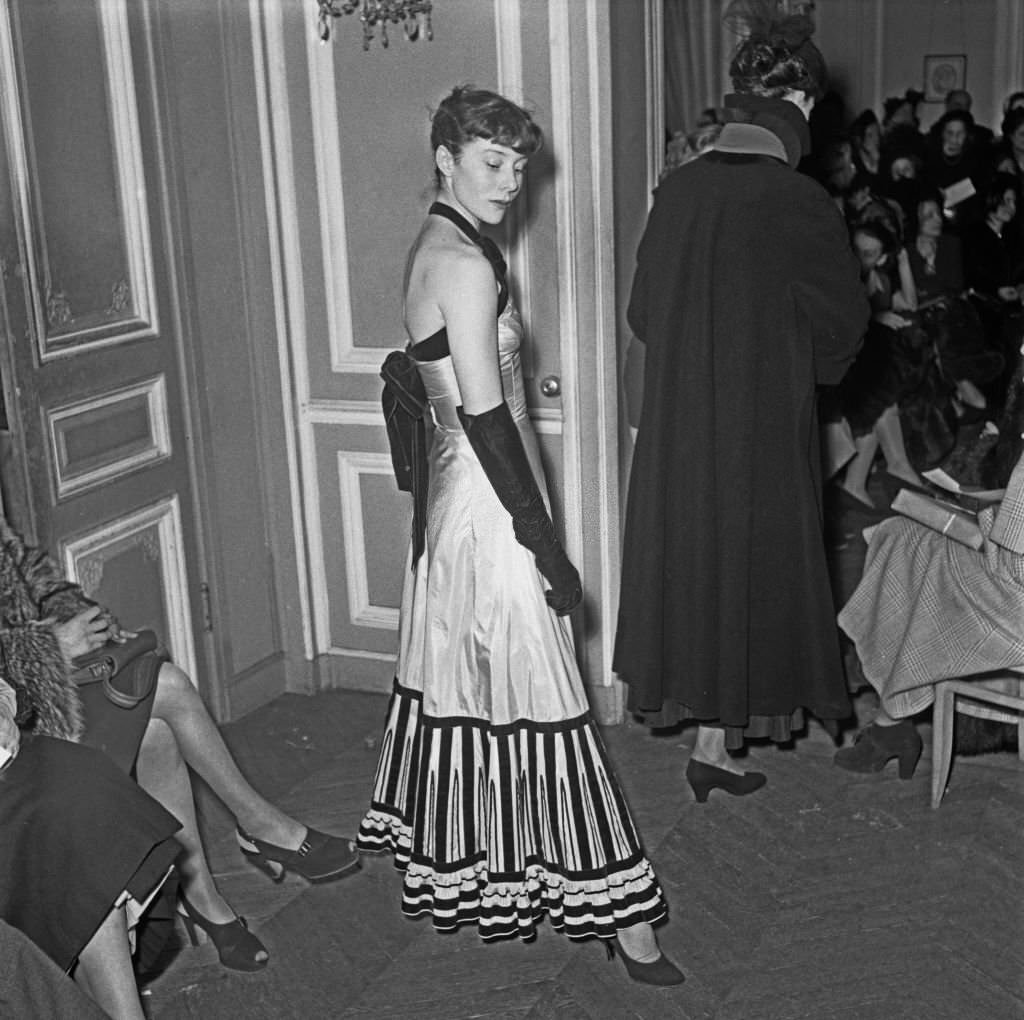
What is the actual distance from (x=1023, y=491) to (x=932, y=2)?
769 cm

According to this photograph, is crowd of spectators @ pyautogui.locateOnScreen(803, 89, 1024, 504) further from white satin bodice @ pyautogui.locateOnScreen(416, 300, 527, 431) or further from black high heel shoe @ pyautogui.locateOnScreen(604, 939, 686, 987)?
black high heel shoe @ pyautogui.locateOnScreen(604, 939, 686, 987)

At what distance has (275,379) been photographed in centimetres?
419

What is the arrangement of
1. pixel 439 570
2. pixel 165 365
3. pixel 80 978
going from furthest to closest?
1. pixel 165 365
2. pixel 439 570
3. pixel 80 978

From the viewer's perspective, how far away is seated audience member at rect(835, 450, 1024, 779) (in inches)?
126

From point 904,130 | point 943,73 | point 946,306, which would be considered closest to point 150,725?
point 946,306

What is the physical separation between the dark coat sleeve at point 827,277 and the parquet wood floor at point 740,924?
121 cm

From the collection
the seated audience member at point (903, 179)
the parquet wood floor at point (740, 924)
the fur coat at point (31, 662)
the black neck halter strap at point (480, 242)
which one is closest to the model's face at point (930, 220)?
the seated audience member at point (903, 179)

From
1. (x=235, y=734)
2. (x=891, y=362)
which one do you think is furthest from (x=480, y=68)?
(x=891, y=362)

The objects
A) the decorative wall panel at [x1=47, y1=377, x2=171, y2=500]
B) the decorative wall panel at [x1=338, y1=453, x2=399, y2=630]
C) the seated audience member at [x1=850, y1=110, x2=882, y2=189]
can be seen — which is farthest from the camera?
the seated audience member at [x1=850, y1=110, x2=882, y2=189]

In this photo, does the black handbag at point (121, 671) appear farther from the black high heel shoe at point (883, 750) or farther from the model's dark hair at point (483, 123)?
the black high heel shoe at point (883, 750)

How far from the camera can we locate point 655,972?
112 inches

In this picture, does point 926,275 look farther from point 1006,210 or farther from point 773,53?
point 773,53

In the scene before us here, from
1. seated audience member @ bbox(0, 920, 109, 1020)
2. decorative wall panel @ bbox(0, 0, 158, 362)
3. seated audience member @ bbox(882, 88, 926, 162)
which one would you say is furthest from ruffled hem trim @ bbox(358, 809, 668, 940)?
seated audience member @ bbox(882, 88, 926, 162)

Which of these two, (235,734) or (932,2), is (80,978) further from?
(932,2)
